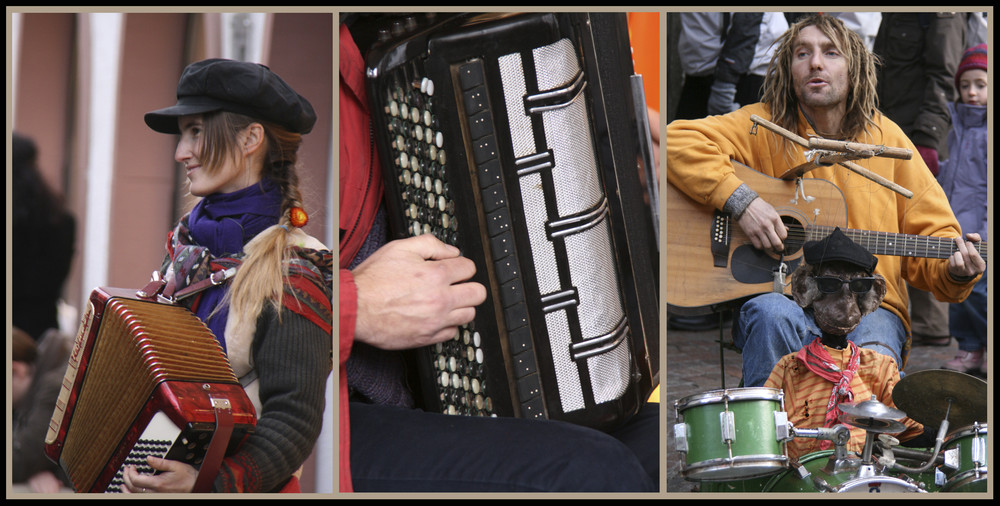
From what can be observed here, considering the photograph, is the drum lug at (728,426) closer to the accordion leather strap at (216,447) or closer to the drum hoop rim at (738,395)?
the drum hoop rim at (738,395)

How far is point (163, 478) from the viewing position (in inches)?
107

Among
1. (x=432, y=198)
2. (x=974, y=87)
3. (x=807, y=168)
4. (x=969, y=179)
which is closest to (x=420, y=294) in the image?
(x=432, y=198)

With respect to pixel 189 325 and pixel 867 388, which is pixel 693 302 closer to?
pixel 867 388

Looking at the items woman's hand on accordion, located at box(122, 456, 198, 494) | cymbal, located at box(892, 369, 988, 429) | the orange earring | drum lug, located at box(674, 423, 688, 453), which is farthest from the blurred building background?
cymbal, located at box(892, 369, 988, 429)

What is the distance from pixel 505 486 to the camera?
2.58 meters

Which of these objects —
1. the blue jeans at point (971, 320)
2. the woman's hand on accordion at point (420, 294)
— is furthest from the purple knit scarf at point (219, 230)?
the blue jeans at point (971, 320)

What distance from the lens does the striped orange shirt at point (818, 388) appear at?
9.84 feet

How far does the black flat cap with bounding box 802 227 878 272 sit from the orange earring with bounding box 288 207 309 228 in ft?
4.49

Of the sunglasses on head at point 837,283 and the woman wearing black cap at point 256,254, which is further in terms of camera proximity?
the sunglasses on head at point 837,283

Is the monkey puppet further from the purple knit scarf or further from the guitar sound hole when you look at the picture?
the purple knit scarf

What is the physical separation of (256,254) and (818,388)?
5.18 ft

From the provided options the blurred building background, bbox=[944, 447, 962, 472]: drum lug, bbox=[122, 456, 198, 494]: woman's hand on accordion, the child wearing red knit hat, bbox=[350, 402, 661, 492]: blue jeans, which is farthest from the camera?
the child wearing red knit hat

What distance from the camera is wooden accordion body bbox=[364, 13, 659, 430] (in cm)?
257

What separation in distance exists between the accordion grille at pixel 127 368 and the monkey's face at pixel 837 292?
155cm
